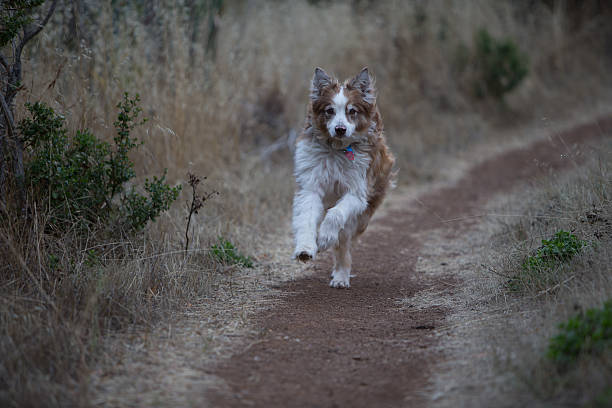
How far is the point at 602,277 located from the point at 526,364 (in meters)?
1.02

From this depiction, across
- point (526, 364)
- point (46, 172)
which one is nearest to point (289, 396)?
point (526, 364)

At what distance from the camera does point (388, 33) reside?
12422 mm

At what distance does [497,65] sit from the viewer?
42.3 ft

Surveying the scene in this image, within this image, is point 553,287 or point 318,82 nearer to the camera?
point 553,287

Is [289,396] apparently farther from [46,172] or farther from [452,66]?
[452,66]

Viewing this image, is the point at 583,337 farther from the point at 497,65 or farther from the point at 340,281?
the point at 497,65

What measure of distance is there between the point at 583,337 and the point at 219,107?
5.62 meters

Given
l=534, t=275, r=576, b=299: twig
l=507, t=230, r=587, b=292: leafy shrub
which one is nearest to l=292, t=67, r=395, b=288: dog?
l=507, t=230, r=587, b=292: leafy shrub

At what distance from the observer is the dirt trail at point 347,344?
3080 mm

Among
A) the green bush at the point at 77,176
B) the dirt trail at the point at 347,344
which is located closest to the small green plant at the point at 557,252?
the dirt trail at the point at 347,344

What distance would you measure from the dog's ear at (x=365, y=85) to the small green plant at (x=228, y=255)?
1.89m

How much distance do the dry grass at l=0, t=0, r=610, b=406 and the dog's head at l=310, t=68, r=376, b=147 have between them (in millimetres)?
1443

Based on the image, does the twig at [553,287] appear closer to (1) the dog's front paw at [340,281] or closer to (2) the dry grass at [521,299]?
(2) the dry grass at [521,299]

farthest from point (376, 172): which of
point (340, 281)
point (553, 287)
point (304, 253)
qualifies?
point (553, 287)
